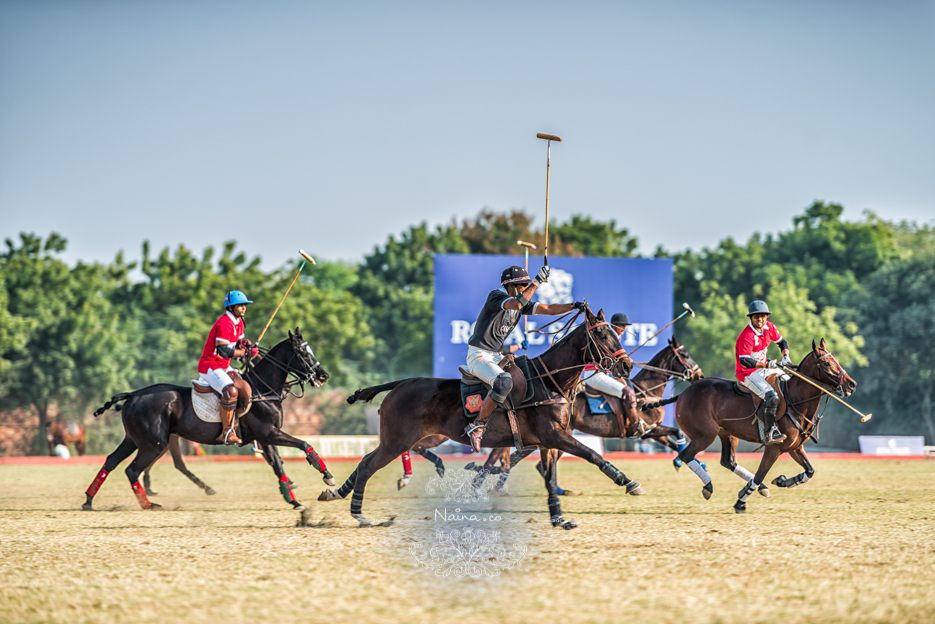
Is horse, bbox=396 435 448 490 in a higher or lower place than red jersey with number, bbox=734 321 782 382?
lower

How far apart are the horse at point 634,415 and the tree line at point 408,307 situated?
68.5ft

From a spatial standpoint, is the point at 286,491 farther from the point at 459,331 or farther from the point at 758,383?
the point at 459,331

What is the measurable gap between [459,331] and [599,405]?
10807 millimetres

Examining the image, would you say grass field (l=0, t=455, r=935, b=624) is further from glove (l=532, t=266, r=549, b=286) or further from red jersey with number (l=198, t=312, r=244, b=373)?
glove (l=532, t=266, r=549, b=286)

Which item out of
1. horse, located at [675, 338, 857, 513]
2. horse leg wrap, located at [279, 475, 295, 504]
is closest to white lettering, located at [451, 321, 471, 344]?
horse, located at [675, 338, 857, 513]

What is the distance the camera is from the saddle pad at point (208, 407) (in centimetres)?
1137

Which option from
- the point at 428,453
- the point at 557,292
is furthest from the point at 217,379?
Answer: the point at 557,292

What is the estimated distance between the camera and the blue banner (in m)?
23.5

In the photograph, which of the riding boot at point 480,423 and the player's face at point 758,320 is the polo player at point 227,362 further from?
the player's face at point 758,320

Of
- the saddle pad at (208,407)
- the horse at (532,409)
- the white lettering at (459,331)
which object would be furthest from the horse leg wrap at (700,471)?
the white lettering at (459,331)

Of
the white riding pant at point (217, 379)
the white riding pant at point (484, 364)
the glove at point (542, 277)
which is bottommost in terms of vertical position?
the white riding pant at point (217, 379)

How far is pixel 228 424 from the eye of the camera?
11242 millimetres

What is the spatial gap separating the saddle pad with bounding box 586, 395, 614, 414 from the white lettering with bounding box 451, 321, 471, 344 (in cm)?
1059

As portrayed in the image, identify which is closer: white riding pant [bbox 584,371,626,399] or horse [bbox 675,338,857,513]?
horse [bbox 675,338,857,513]
